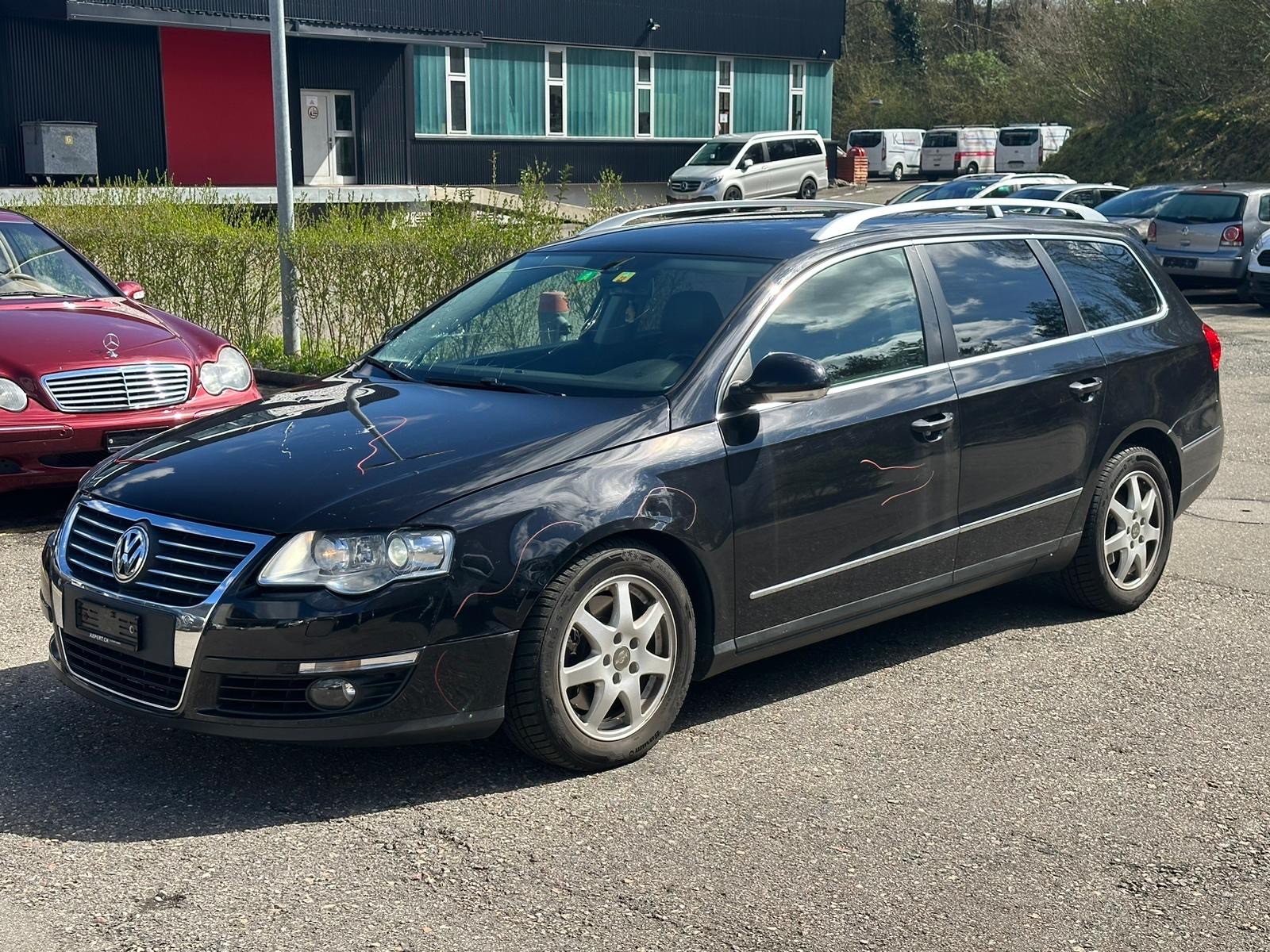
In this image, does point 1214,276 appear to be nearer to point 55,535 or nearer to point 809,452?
point 809,452

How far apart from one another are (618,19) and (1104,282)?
3567cm

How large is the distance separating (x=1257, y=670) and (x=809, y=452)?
2.03m

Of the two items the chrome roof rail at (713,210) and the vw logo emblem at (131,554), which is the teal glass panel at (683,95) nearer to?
the chrome roof rail at (713,210)

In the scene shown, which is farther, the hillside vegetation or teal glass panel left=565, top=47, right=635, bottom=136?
teal glass panel left=565, top=47, right=635, bottom=136

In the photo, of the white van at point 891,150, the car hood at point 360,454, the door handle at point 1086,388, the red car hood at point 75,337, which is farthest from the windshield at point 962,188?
the white van at point 891,150

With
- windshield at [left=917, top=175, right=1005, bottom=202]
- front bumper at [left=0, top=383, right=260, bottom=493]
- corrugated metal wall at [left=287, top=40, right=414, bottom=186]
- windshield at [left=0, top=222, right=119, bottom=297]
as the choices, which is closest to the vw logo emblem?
front bumper at [left=0, top=383, right=260, bottom=493]

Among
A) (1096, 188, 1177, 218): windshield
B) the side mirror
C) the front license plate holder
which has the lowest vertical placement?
the front license plate holder

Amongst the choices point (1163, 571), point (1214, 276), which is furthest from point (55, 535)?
point (1214, 276)

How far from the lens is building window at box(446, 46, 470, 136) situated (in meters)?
37.5

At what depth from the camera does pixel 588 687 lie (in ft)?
15.3

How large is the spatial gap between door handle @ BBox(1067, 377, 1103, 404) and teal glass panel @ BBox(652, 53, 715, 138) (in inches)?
1468

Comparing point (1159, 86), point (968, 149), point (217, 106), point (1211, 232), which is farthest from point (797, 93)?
point (1211, 232)

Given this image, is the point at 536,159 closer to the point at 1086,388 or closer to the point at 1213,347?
the point at 1213,347

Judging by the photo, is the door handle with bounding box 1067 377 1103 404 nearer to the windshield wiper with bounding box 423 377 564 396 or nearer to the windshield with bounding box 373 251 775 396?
the windshield with bounding box 373 251 775 396
